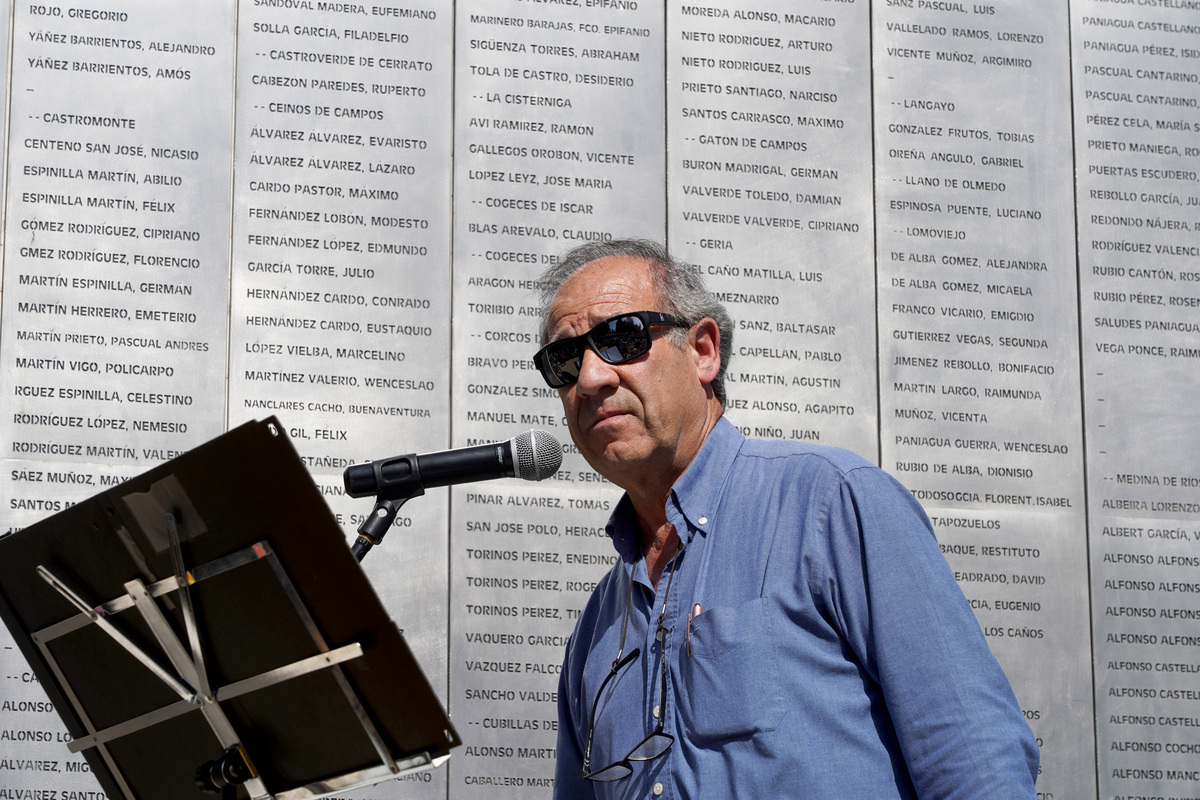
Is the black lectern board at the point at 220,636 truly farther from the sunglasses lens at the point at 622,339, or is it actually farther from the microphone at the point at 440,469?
the sunglasses lens at the point at 622,339

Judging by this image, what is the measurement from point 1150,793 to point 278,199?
11.8 ft

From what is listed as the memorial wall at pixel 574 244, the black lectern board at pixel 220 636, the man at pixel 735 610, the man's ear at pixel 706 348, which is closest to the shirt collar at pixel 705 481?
the man at pixel 735 610

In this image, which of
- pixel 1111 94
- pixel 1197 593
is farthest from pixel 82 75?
pixel 1197 593

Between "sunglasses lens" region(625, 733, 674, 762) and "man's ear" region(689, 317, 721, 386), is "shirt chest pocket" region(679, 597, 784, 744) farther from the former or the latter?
"man's ear" region(689, 317, 721, 386)

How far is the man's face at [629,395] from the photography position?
8.05 feet

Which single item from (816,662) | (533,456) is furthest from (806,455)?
(533,456)

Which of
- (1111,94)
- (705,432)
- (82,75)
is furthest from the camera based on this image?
(1111,94)

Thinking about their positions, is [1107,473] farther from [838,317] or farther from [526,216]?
[526,216]

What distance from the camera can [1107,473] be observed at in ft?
14.3

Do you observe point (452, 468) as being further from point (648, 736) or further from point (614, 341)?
point (648, 736)

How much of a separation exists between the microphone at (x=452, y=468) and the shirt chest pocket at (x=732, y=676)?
0.45 metres

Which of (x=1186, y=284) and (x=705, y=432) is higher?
(x=1186, y=284)

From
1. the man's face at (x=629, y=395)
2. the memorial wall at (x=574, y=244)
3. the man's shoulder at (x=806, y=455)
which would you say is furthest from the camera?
the memorial wall at (x=574, y=244)

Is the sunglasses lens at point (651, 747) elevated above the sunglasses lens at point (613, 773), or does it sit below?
above
